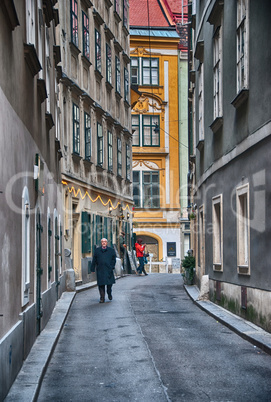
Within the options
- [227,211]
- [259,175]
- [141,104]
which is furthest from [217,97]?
[141,104]

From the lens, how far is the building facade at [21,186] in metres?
7.36

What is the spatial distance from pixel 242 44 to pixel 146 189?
34084mm

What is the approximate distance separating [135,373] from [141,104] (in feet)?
131

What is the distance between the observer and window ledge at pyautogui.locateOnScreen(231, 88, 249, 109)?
42.8 ft

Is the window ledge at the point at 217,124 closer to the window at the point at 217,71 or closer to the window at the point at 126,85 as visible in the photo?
the window at the point at 217,71

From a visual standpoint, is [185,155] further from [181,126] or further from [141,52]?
[141,52]

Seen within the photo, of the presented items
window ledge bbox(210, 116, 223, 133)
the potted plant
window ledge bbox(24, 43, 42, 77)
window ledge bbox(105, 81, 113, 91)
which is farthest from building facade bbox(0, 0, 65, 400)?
window ledge bbox(105, 81, 113, 91)

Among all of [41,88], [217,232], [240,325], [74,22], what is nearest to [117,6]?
[74,22]

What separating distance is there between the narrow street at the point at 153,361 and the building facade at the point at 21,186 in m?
0.66

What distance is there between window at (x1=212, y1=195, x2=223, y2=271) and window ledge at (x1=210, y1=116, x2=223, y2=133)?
1605mm

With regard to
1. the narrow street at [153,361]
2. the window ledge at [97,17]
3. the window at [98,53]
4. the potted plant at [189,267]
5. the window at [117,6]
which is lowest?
the narrow street at [153,361]

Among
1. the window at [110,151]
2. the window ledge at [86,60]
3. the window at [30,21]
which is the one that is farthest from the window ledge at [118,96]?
the window at [30,21]

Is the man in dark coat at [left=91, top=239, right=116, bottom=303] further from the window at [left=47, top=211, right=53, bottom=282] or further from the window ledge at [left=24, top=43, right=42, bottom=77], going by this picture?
the window ledge at [left=24, top=43, right=42, bottom=77]

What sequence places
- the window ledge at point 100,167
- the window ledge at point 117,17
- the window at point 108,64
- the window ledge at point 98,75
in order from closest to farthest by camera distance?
the window ledge at point 100,167
the window ledge at point 98,75
the window at point 108,64
the window ledge at point 117,17
